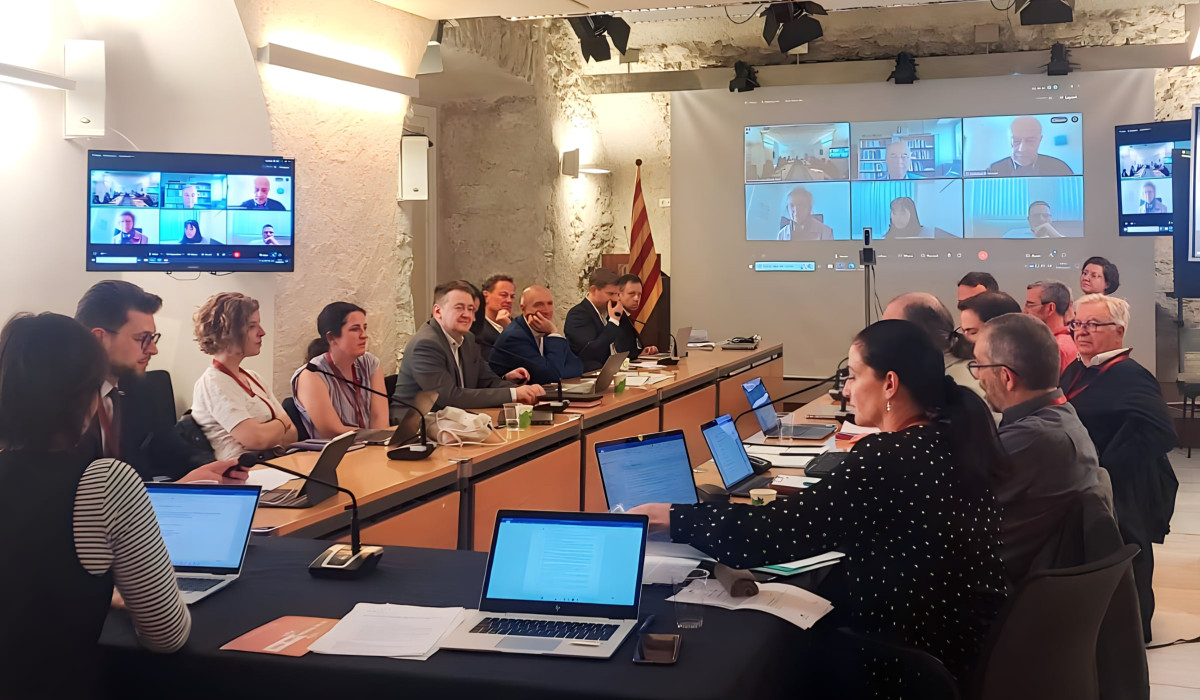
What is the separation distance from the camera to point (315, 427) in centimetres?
424

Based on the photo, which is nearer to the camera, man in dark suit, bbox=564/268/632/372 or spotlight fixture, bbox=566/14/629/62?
man in dark suit, bbox=564/268/632/372

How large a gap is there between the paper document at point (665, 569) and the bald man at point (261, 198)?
3.28 meters

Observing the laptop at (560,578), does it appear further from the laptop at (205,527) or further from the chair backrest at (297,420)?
the chair backrest at (297,420)

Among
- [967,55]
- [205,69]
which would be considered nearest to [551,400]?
[205,69]

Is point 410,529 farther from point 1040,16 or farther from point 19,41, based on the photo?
point 1040,16

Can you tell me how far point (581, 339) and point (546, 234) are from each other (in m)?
1.98

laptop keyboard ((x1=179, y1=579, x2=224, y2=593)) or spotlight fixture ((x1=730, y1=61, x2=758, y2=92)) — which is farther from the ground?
spotlight fixture ((x1=730, y1=61, x2=758, y2=92))

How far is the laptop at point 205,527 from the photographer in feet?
6.97

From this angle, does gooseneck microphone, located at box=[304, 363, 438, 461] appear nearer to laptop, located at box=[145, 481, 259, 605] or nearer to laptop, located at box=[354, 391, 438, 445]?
laptop, located at box=[354, 391, 438, 445]

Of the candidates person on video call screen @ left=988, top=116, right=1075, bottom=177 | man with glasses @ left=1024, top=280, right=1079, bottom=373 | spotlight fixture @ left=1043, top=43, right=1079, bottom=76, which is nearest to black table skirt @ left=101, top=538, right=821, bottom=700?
man with glasses @ left=1024, top=280, right=1079, bottom=373

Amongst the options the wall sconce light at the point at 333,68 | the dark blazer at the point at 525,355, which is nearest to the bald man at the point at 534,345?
the dark blazer at the point at 525,355

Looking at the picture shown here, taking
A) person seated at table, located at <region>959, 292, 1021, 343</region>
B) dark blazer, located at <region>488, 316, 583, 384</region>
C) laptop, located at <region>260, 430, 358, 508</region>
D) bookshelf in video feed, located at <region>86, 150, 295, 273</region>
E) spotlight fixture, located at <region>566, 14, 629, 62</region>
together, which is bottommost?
laptop, located at <region>260, 430, 358, 508</region>

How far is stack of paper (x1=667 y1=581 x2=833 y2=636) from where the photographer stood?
1.90 m

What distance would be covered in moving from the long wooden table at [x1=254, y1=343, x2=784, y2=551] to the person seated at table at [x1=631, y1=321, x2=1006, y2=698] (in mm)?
1215
